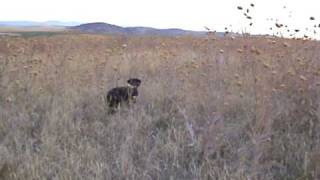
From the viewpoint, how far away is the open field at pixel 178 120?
140 inches

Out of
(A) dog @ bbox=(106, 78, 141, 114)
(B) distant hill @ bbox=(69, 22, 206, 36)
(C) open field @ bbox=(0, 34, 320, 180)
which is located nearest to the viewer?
(C) open field @ bbox=(0, 34, 320, 180)

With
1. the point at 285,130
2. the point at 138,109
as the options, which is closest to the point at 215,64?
the point at 138,109

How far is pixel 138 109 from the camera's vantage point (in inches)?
187

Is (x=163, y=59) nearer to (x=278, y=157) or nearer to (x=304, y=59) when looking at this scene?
(x=304, y=59)

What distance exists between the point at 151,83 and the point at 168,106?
83cm

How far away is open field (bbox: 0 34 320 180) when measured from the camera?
11.7 feet

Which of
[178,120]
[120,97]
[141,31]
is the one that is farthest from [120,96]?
[141,31]

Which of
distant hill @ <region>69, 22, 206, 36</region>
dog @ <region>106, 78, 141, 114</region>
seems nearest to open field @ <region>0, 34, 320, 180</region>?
dog @ <region>106, 78, 141, 114</region>

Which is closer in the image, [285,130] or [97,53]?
[285,130]

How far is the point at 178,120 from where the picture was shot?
173 inches

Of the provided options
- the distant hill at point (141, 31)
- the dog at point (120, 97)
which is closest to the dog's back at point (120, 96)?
the dog at point (120, 97)

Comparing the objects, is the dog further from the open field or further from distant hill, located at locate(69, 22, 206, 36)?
distant hill, located at locate(69, 22, 206, 36)

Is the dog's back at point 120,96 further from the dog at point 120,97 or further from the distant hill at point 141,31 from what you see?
the distant hill at point 141,31

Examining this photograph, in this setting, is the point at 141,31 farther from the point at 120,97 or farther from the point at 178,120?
the point at 178,120
